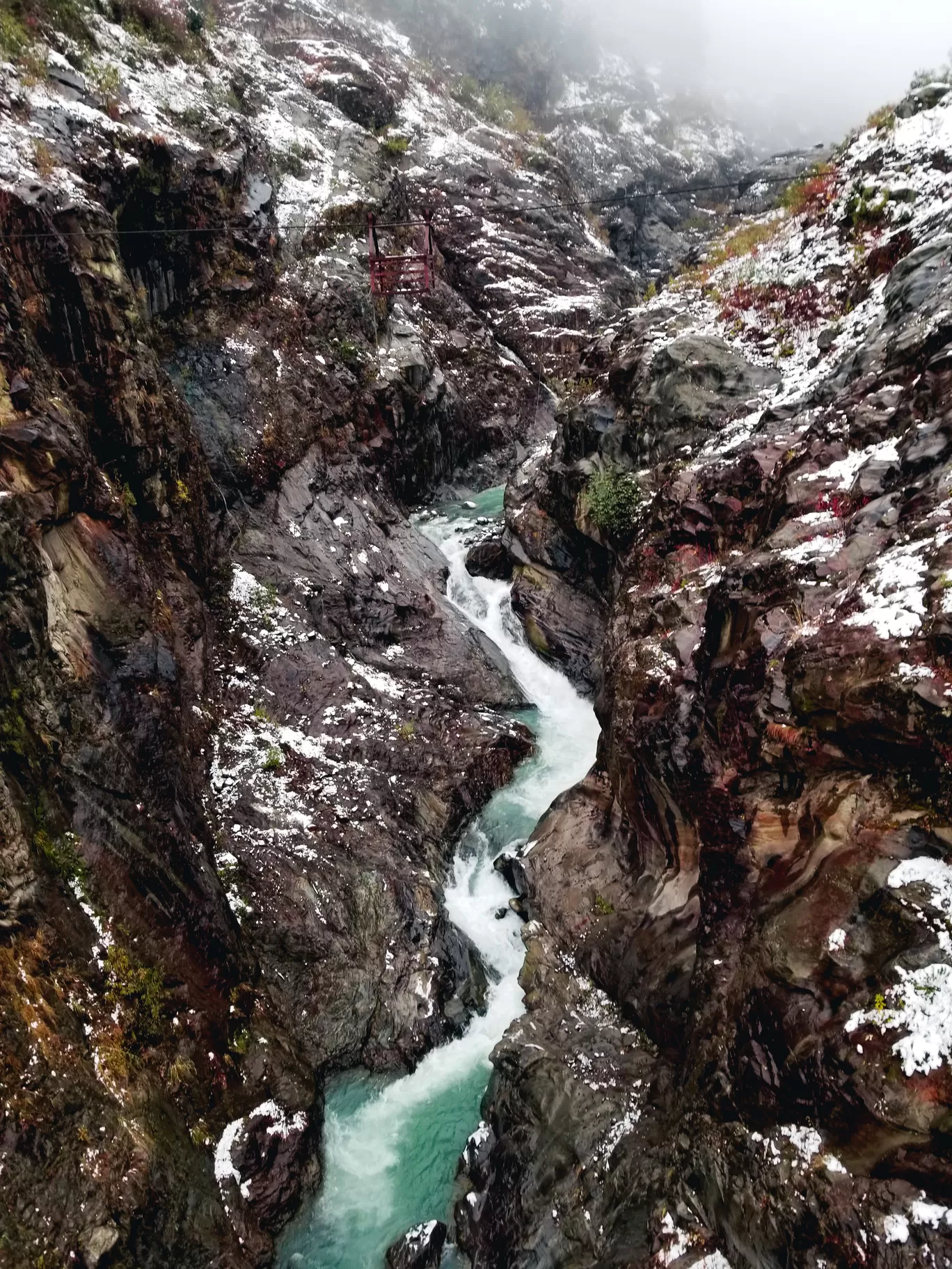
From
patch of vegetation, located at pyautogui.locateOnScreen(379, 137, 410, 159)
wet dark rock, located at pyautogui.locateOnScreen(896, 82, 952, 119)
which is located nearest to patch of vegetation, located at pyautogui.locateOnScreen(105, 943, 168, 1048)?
wet dark rock, located at pyautogui.locateOnScreen(896, 82, 952, 119)

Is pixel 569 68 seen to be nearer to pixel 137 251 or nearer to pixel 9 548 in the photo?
pixel 137 251

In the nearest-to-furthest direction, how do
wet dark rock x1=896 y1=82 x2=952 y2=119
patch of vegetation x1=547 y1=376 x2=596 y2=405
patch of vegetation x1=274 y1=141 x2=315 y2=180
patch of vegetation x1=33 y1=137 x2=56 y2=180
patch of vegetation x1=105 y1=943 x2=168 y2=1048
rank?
patch of vegetation x1=105 y1=943 x2=168 y2=1048, patch of vegetation x1=33 y1=137 x2=56 y2=180, wet dark rock x1=896 y1=82 x2=952 y2=119, patch of vegetation x1=547 y1=376 x2=596 y2=405, patch of vegetation x1=274 y1=141 x2=315 y2=180

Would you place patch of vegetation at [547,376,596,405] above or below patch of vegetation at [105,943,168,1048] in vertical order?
above

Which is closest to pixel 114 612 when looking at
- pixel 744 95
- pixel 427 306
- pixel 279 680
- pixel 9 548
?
pixel 9 548

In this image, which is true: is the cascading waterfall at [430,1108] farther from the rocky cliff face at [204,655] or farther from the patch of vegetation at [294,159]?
the patch of vegetation at [294,159]

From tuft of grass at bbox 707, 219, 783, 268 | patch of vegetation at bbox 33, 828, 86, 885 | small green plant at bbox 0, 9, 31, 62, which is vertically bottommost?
patch of vegetation at bbox 33, 828, 86, 885

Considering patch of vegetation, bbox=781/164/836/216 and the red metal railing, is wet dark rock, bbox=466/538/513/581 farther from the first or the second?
patch of vegetation, bbox=781/164/836/216

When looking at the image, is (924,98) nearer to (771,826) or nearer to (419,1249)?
(771,826)

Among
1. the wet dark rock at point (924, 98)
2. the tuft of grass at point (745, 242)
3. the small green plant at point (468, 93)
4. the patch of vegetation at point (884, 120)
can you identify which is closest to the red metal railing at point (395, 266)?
the tuft of grass at point (745, 242)
